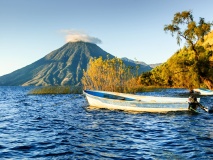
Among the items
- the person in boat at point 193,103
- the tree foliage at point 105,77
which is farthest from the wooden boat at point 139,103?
the tree foliage at point 105,77

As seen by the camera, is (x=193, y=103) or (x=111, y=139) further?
(x=193, y=103)

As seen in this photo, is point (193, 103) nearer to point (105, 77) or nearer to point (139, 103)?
point (139, 103)

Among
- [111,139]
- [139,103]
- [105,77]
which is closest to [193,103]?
[139,103]

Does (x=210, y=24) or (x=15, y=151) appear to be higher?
(x=210, y=24)

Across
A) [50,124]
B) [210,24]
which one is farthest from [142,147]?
[210,24]

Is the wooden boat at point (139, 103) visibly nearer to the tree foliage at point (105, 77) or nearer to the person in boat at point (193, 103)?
the person in boat at point (193, 103)

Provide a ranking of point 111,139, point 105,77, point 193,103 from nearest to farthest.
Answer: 1. point 111,139
2. point 193,103
3. point 105,77

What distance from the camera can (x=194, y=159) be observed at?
12.5m

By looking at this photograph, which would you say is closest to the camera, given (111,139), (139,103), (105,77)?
(111,139)

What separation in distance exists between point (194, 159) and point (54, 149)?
7147mm

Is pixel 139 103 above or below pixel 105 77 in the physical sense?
below

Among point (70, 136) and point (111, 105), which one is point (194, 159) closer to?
point (70, 136)

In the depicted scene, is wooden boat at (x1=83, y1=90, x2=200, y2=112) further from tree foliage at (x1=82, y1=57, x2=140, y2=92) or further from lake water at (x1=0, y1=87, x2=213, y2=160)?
tree foliage at (x1=82, y1=57, x2=140, y2=92)


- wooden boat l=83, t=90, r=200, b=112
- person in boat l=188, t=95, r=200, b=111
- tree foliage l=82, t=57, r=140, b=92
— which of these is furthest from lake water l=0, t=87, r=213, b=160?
tree foliage l=82, t=57, r=140, b=92
